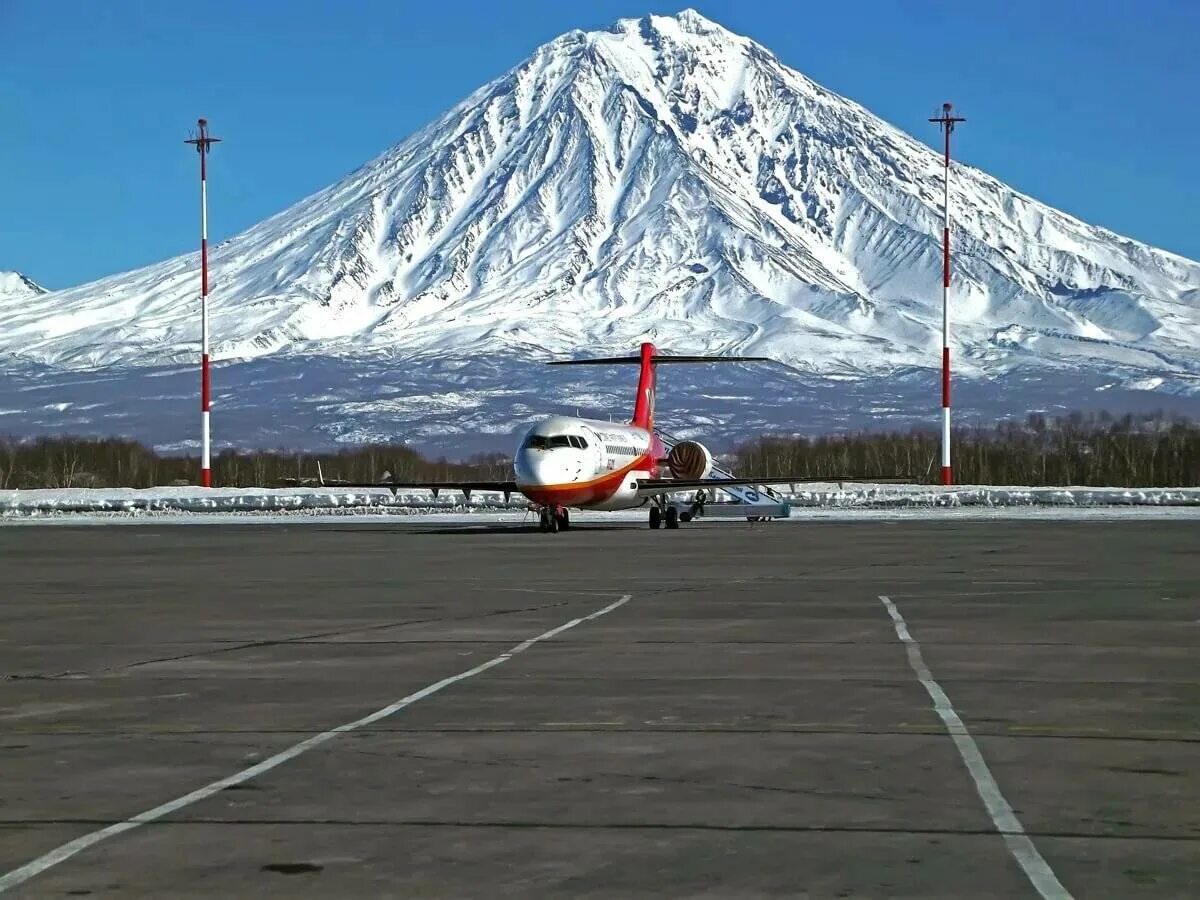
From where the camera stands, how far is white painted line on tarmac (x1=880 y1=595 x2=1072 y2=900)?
878 centimetres

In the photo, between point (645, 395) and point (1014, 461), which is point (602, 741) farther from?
point (1014, 461)

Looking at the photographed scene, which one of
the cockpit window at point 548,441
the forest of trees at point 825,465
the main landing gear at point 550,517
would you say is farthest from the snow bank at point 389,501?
the forest of trees at point 825,465

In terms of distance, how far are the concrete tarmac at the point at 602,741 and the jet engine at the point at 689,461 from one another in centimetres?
3985

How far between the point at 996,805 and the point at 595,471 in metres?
46.7

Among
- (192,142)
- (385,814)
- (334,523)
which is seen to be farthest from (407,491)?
(385,814)

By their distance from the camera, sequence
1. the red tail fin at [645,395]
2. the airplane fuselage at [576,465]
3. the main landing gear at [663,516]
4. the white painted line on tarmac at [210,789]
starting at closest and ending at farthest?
the white painted line on tarmac at [210,789] < the airplane fuselage at [576,465] < the main landing gear at [663,516] < the red tail fin at [645,395]

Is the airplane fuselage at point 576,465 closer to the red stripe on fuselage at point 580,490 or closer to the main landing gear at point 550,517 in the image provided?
the red stripe on fuselage at point 580,490

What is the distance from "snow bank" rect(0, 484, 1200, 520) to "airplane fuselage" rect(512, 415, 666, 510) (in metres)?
17.9

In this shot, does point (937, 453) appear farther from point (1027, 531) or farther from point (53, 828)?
point (53, 828)

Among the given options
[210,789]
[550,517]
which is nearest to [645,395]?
[550,517]

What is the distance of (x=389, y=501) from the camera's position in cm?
8575

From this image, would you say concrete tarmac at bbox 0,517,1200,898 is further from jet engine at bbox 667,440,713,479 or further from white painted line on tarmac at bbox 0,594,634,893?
jet engine at bbox 667,440,713,479

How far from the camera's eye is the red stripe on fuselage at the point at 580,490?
55.5m

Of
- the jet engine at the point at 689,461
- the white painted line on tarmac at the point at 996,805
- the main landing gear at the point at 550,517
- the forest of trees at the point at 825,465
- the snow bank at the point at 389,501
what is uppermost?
the forest of trees at the point at 825,465
